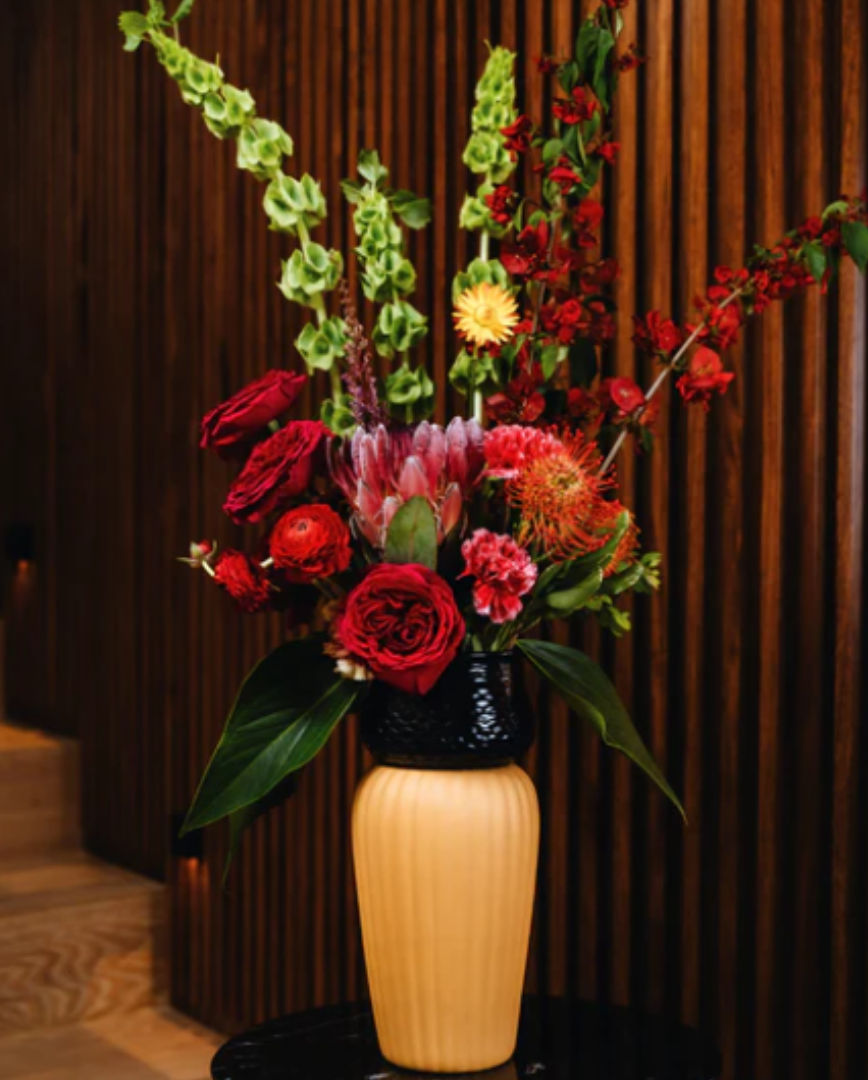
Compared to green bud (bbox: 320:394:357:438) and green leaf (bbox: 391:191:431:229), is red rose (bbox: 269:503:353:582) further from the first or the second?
green leaf (bbox: 391:191:431:229)

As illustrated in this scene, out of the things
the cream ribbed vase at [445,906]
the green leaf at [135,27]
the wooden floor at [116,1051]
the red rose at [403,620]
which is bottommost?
the wooden floor at [116,1051]

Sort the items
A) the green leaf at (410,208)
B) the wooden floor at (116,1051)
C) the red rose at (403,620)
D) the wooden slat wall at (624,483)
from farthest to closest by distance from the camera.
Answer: the wooden floor at (116,1051)
the wooden slat wall at (624,483)
the green leaf at (410,208)
the red rose at (403,620)

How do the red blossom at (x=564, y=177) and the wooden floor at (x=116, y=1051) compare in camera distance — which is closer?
the red blossom at (x=564, y=177)

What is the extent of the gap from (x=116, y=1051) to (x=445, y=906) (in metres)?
1.77

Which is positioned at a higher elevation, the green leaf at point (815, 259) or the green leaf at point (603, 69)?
the green leaf at point (603, 69)

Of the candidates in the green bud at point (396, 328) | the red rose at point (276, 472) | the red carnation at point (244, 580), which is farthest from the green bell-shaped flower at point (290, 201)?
the red carnation at point (244, 580)

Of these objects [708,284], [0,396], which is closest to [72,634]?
[0,396]

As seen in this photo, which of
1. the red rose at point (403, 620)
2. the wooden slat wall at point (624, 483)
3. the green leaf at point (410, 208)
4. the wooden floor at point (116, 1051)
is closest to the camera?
the red rose at point (403, 620)

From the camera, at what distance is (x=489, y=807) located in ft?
4.41

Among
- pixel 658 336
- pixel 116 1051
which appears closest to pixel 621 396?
pixel 658 336

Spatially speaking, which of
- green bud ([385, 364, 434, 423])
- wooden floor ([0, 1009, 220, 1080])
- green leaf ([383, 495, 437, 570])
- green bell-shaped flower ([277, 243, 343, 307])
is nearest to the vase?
green leaf ([383, 495, 437, 570])

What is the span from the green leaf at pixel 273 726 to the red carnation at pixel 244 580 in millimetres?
52

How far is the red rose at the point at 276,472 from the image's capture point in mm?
1334

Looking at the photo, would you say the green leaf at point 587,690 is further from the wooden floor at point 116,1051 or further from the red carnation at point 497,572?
the wooden floor at point 116,1051
